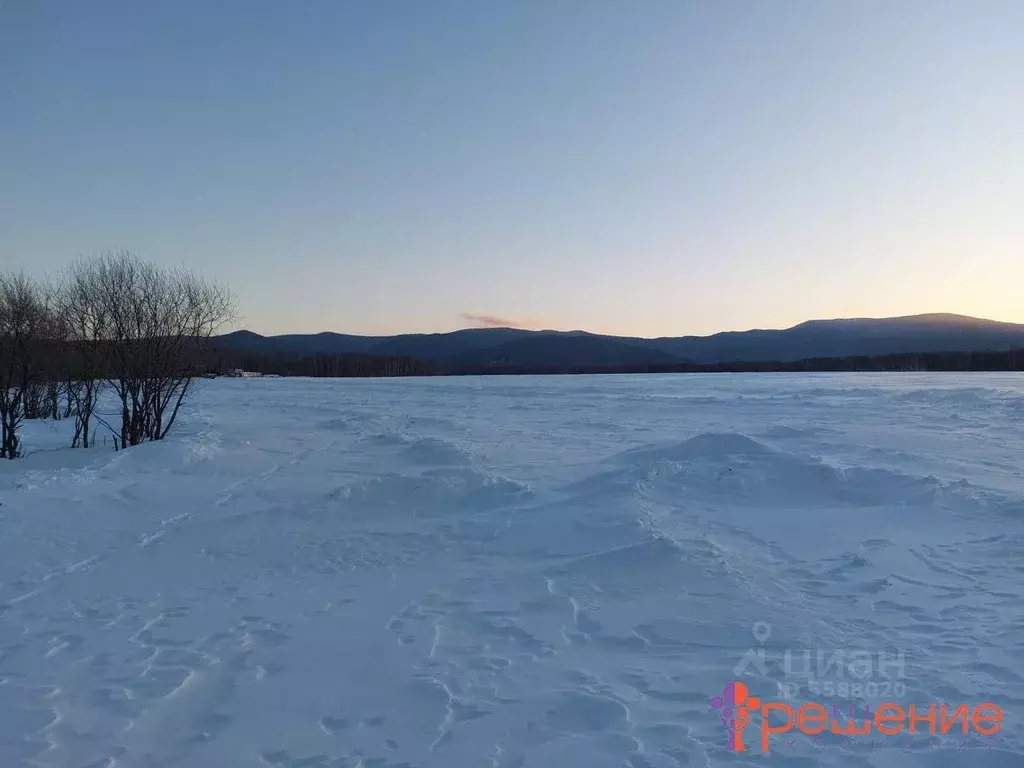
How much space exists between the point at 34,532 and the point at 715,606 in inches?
313

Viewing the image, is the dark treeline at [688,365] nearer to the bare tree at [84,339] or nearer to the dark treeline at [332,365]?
the dark treeline at [332,365]

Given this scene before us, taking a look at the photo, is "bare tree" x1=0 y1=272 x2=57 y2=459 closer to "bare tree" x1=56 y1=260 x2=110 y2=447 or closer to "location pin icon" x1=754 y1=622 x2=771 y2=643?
"bare tree" x1=56 y1=260 x2=110 y2=447

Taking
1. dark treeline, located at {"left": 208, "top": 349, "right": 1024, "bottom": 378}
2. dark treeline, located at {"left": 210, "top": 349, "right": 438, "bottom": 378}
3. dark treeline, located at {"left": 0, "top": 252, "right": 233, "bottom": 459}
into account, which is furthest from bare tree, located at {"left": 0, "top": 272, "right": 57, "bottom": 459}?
dark treeline, located at {"left": 210, "top": 349, "right": 438, "bottom": 378}

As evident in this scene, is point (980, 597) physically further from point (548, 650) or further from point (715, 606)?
point (548, 650)

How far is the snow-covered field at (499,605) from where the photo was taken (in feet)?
11.5

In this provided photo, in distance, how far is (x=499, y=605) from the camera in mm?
5547

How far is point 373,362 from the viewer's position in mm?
105375

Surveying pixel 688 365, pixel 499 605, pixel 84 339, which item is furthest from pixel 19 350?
pixel 688 365

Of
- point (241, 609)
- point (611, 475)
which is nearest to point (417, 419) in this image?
point (611, 475)

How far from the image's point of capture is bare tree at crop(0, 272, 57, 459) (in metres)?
14.1

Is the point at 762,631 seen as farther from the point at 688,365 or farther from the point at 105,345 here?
the point at 688,365

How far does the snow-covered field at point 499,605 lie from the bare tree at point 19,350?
2566 mm

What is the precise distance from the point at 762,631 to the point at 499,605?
7.11ft

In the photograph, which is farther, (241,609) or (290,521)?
(290,521)
